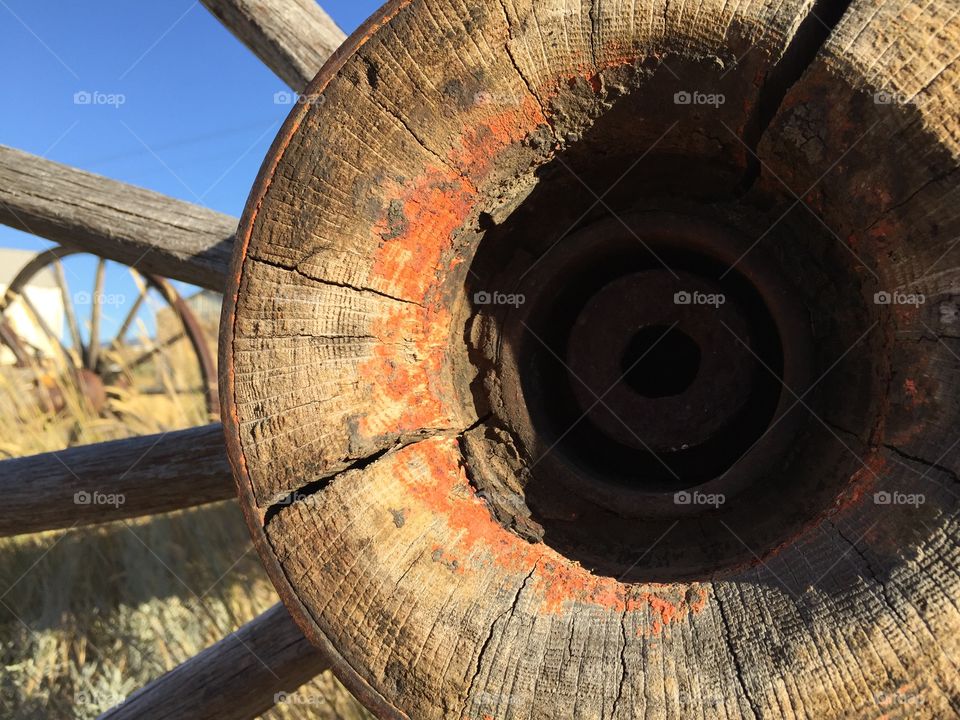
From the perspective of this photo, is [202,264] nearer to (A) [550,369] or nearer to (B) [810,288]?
(A) [550,369]

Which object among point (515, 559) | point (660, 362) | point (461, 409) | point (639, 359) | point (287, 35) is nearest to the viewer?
point (515, 559)

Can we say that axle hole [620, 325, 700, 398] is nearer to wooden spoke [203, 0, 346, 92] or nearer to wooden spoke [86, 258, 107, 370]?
wooden spoke [203, 0, 346, 92]

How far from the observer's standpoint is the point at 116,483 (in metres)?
2.13

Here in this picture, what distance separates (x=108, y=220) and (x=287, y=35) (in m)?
0.69

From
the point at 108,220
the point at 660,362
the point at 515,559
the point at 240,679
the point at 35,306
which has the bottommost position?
the point at 240,679

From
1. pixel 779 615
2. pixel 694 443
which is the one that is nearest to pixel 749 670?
pixel 779 615

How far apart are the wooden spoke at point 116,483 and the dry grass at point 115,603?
1062 mm

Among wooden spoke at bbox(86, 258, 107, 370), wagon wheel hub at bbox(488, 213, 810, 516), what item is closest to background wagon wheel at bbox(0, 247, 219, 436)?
wooden spoke at bbox(86, 258, 107, 370)

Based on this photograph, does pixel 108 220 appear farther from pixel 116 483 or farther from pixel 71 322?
pixel 71 322

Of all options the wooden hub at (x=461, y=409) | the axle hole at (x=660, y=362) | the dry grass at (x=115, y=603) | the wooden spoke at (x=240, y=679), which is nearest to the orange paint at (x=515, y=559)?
the wooden hub at (x=461, y=409)

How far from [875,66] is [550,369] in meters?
0.92

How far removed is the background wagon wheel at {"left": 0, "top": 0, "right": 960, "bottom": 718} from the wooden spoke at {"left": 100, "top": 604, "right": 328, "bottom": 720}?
Answer: 2.71 feet

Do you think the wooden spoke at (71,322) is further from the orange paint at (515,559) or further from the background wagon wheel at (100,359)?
the orange paint at (515,559)

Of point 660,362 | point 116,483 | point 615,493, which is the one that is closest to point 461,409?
point 615,493
